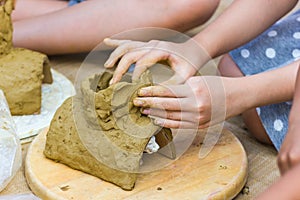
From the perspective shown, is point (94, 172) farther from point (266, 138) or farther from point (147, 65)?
point (266, 138)

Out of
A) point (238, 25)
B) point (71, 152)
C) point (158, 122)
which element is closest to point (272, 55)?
point (238, 25)

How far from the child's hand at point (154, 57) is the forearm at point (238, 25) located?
0.07 m

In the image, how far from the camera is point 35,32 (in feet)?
5.51

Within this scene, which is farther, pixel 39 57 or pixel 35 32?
pixel 35 32

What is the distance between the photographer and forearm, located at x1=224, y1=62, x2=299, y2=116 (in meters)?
1.23

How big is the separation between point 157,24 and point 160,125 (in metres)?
0.54

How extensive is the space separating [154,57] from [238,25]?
0.26m

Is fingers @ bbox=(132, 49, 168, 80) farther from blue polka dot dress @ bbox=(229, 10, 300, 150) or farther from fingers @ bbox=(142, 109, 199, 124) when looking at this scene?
blue polka dot dress @ bbox=(229, 10, 300, 150)

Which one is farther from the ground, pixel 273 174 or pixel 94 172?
pixel 94 172

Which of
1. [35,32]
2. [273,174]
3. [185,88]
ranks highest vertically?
[185,88]

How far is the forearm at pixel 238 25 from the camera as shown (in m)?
1.41

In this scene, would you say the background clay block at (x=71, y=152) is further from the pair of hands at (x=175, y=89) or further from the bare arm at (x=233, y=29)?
the bare arm at (x=233, y=29)

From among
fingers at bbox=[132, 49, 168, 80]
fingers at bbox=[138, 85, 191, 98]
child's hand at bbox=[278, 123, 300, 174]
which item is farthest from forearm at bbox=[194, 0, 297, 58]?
child's hand at bbox=[278, 123, 300, 174]

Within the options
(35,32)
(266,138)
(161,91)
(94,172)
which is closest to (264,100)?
(266,138)
